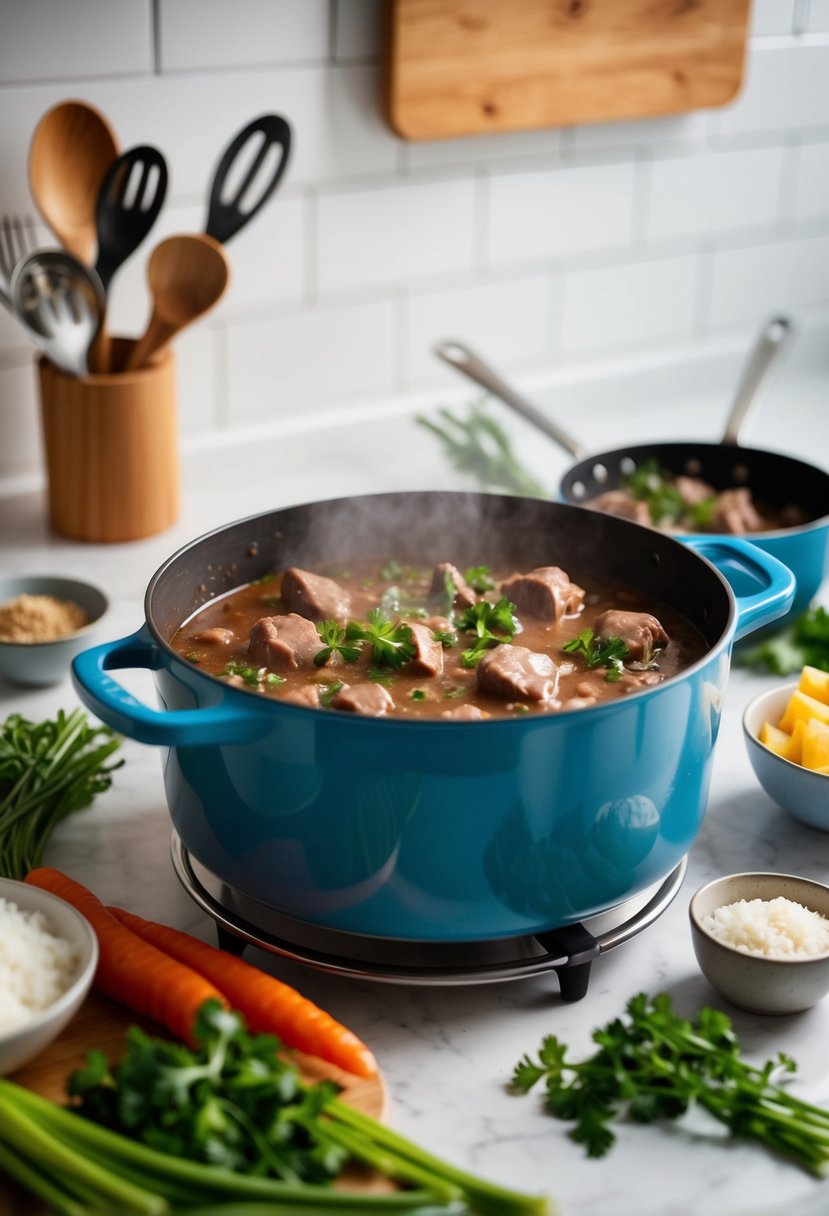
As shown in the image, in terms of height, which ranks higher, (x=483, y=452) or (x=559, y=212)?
(x=559, y=212)

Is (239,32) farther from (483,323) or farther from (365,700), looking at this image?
(365,700)

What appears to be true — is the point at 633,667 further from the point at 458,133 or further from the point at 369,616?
the point at 458,133

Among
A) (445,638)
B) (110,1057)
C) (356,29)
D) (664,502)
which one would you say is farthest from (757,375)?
(110,1057)

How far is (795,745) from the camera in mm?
1602

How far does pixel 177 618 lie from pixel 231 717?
0.38 meters

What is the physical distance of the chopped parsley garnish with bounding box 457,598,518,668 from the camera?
151 cm

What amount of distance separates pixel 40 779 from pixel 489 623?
52 cm

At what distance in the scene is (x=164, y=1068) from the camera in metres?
1.04

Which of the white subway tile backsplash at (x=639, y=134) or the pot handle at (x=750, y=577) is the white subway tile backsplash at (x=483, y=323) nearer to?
the white subway tile backsplash at (x=639, y=134)

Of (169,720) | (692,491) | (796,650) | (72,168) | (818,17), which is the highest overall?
(818,17)

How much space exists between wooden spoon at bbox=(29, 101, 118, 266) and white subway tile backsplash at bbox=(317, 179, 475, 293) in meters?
0.45

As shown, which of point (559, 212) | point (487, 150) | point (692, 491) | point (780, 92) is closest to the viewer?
point (692, 491)

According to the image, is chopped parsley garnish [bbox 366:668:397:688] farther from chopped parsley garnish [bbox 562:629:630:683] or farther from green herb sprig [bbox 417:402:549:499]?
green herb sprig [bbox 417:402:549:499]

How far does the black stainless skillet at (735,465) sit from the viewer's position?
1961 mm
